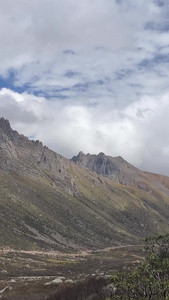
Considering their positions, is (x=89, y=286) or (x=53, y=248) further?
(x=53, y=248)

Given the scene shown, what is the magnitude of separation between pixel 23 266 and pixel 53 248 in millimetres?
74026

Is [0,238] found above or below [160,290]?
below

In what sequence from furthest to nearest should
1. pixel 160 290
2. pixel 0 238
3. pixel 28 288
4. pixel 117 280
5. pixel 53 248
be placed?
1. pixel 53 248
2. pixel 0 238
3. pixel 28 288
4. pixel 117 280
5. pixel 160 290

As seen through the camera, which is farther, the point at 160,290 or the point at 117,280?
the point at 117,280

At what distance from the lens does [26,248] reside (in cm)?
15825

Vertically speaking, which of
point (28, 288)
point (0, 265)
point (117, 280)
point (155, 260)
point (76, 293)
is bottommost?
point (0, 265)

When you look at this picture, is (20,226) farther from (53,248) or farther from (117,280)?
(117,280)

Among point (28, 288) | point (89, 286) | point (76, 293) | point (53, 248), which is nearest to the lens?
point (76, 293)

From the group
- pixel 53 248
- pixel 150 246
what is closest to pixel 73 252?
pixel 53 248

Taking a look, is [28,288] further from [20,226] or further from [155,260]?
[20,226]

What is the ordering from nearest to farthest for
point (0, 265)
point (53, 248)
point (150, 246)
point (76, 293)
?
point (150, 246)
point (76, 293)
point (0, 265)
point (53, 248)

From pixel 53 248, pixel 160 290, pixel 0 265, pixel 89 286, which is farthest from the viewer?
pixel 53 248

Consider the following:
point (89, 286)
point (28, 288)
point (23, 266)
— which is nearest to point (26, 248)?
point (23, 266)

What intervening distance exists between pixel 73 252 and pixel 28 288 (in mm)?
140369
